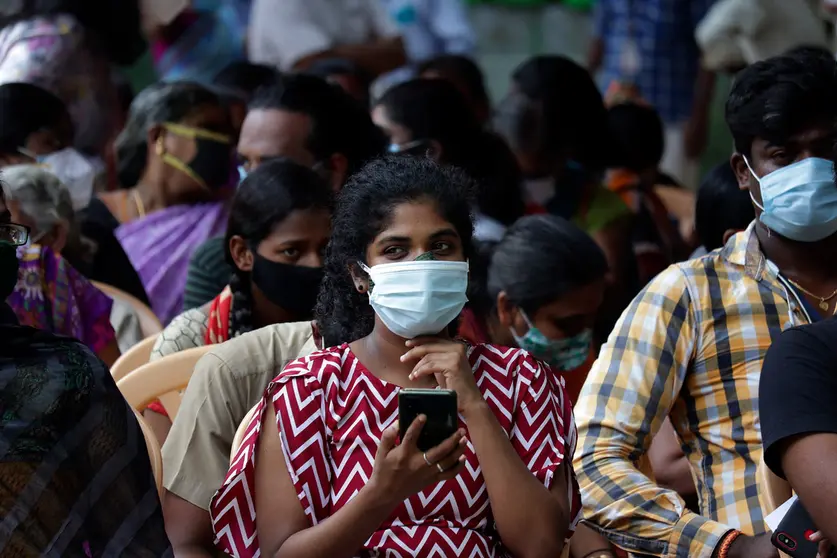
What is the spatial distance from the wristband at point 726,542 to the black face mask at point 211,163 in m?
3.12

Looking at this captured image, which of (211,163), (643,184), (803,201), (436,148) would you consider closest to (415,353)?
(803,201)

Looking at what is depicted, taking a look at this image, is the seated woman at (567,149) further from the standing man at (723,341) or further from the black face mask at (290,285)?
the standing man at (723,341)

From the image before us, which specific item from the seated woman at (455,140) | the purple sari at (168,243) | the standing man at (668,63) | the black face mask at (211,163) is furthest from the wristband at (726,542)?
the standing man at (668,63)

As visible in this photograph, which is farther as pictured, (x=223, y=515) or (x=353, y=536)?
(x=223, y=515)

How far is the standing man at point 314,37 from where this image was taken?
805 centimetres

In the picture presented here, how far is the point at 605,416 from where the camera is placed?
3148 millimetres

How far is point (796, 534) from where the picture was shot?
8.47 ft

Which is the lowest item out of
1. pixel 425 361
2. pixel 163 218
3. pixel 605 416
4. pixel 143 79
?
pixel 143 79

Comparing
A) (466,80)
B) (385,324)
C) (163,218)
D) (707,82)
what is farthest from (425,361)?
(707,82)

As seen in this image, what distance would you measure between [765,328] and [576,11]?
6.64m

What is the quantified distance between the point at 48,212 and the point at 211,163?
1.14 metres

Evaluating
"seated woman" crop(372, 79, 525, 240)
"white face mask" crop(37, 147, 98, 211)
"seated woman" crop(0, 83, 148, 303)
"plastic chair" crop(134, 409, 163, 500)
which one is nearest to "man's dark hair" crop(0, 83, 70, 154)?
"seated woman" crop(0, 83, 148, 303)

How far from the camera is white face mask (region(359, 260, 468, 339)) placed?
2.82m

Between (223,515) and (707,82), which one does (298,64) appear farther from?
(223,515)
